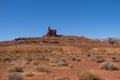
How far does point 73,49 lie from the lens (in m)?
88.2

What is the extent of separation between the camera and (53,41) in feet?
374

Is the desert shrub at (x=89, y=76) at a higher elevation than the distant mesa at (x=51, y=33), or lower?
lower

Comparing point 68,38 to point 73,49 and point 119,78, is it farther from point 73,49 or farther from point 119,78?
point 119,78

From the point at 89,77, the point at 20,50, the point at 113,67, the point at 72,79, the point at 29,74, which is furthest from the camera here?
the point at 20,50

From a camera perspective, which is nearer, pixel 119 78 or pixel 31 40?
pixel 119 78

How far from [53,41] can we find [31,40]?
9808 millimetres

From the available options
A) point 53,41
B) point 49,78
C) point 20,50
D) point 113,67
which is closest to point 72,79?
point 49,78

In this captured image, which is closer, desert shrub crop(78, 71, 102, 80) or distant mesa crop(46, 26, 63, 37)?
desert shrub crop(78, 71, 102, 80)

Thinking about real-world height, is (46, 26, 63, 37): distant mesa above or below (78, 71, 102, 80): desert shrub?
above

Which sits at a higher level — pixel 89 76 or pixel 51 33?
pixel 51 33

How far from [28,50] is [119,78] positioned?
229 feet

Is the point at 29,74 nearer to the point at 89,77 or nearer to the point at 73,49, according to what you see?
the point at 89,77

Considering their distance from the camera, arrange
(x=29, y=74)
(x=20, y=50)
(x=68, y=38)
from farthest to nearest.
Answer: (x=68, y=38)
(x=20, y=50)
(x=29, y=74)

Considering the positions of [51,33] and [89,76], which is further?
[51,33]
